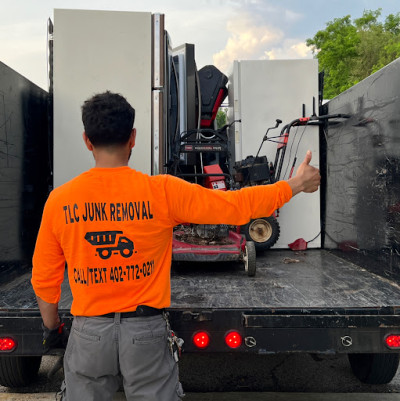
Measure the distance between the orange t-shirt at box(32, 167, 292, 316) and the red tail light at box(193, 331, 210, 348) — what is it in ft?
2.50

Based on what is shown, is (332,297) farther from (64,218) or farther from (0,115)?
(0,115)

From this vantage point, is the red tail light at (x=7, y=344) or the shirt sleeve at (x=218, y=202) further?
the red tail light at (x=7, y=344)

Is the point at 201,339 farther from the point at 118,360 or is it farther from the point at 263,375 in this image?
the point at 263,375

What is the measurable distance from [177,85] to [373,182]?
99.7 inches

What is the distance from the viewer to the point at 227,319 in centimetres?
247

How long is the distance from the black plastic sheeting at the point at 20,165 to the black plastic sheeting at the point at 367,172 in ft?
9.20

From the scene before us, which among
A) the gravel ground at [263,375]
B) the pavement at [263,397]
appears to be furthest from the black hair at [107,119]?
the gravel ground at [263,375]

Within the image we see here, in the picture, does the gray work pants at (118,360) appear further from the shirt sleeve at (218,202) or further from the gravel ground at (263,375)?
the gravel ground at (263,375)

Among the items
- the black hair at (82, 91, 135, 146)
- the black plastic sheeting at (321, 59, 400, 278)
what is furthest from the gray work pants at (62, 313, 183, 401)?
the black plastic sheeting at (321, 59, 400, 278)

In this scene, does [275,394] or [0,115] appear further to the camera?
[275,394]

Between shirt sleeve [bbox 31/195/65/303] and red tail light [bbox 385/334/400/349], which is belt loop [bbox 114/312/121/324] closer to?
shirt sleeve [bbox 31/195/65/303]

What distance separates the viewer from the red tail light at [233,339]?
245 cm

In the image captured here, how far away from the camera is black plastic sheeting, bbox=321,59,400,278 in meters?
3.11

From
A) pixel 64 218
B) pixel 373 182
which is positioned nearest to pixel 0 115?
pixel 64 218
